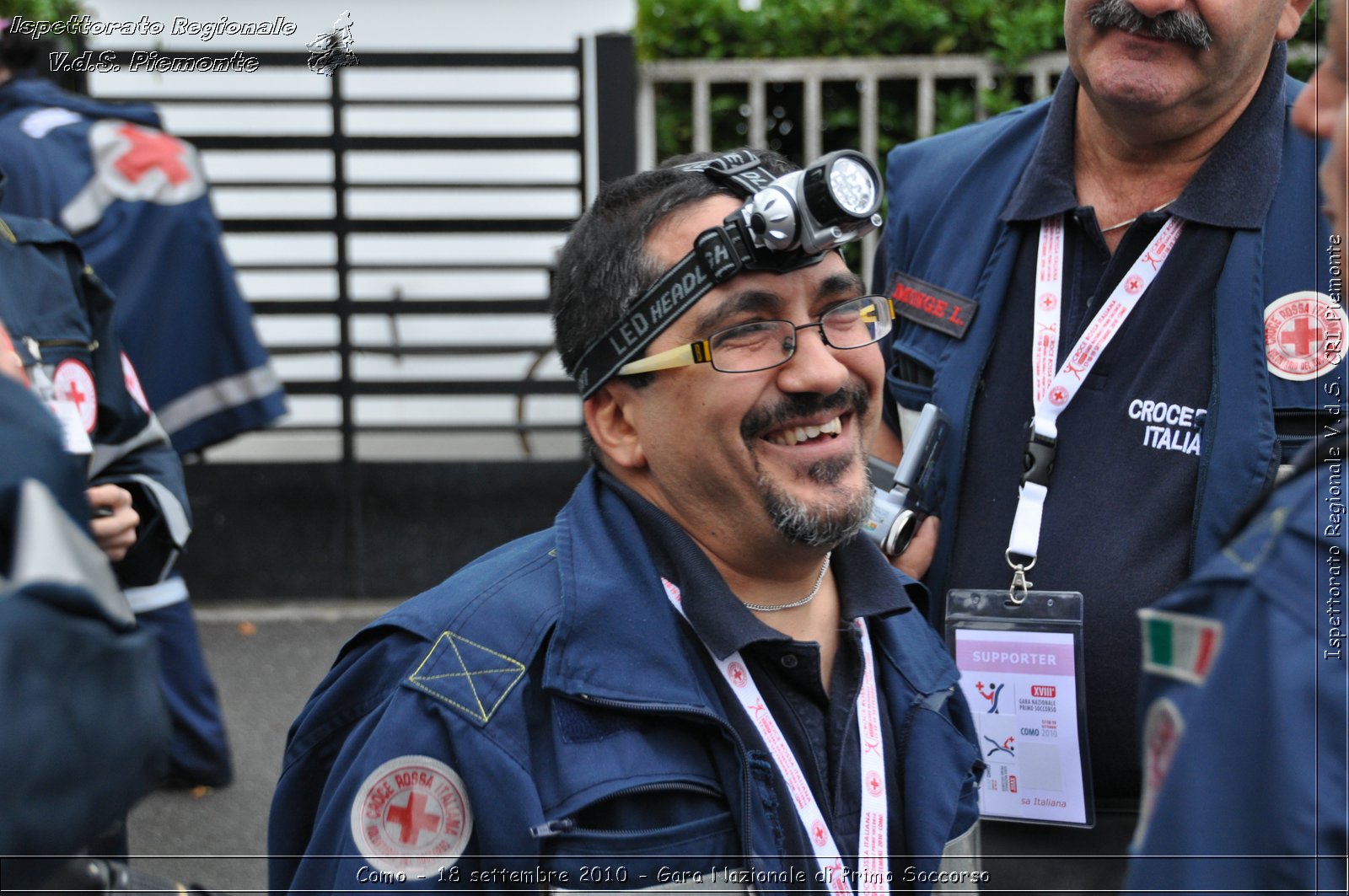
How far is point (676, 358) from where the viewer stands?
2.29 metres

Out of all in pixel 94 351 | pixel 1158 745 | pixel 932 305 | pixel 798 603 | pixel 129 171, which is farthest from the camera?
pixel 129 171

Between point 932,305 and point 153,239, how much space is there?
3783mm

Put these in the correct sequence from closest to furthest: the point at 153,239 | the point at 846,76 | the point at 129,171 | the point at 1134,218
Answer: the point at 1134,218 < the point at 129,171 < the point at 153,239 < the point at 846,76

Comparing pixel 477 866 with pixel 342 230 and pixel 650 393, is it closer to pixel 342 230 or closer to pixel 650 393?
pixel 650 393

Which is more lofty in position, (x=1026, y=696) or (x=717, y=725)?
(x=717, y=725)

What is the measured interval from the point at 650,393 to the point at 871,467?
76cm

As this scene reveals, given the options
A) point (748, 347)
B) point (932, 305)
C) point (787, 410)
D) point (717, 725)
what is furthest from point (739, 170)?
point (717, 725)

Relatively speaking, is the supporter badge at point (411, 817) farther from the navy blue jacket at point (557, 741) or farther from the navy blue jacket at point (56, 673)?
the navy blue jacket at point (56, 673)

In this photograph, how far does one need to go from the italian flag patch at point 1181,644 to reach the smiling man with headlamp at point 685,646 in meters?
0.91

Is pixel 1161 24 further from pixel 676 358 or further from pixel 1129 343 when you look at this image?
pixel 676 358

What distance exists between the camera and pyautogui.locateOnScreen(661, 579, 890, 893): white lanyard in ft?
6.92

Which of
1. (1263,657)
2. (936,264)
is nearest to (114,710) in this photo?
(1263,657)

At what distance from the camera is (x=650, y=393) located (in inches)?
91.7

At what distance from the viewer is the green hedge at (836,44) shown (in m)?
6.41
